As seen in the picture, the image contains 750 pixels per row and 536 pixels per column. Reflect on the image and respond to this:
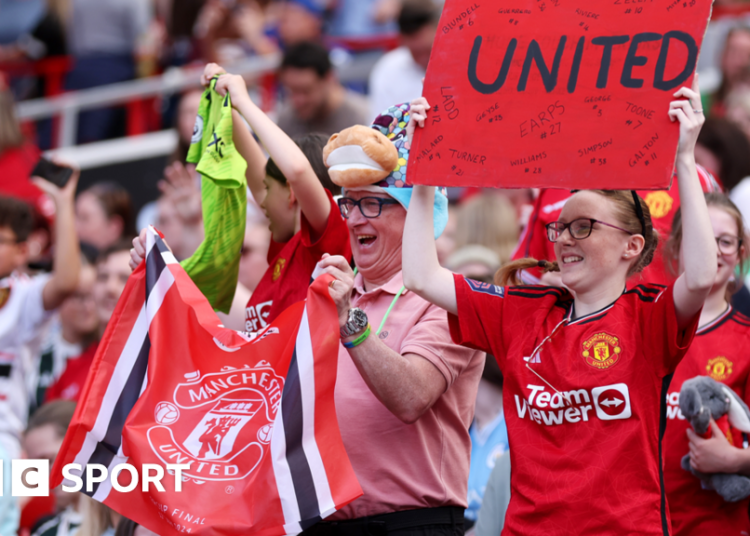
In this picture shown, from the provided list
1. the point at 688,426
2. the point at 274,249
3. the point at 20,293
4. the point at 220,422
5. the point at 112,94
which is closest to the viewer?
the point at 220,422

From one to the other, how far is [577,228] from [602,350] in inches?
13.8

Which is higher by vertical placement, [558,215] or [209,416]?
[558,215]

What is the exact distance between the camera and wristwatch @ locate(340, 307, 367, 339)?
9.27 ft

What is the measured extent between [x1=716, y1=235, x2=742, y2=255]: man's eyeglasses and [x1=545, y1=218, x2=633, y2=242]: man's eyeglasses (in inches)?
32.4

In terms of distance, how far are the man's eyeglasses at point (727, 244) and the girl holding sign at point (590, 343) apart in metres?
0.68

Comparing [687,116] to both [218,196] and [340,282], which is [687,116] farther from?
[218,196]

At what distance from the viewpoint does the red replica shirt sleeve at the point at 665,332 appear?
2.64 meters

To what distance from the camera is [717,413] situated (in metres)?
3.13

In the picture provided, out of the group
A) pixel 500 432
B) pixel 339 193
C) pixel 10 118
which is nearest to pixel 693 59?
pixel 339 193

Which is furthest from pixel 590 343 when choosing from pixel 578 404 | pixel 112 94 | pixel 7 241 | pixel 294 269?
pixel 112 94

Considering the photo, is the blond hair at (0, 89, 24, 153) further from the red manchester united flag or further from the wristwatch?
the wristwatch

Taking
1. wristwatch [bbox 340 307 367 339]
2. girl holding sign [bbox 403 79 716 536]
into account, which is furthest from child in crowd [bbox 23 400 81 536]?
girl holding sign [bbox 403 79 716 536]

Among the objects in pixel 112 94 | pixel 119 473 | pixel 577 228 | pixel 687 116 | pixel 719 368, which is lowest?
pixel 119 473

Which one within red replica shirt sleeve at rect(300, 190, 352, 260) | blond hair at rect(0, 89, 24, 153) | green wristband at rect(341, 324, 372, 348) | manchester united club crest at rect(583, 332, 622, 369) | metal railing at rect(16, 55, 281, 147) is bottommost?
manchester united club crest at rect(583, 332, 622, 369)
